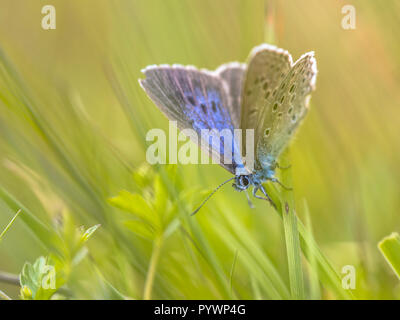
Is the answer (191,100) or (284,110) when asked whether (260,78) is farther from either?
(191,100)

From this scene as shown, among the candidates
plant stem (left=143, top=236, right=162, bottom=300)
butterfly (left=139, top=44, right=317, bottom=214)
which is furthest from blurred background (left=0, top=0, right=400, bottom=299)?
butterfly (left=139, top=44, right=317, bottom=214)

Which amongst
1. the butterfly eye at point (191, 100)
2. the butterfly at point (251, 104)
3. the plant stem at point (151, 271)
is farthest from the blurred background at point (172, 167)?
the butterfly eye at point (191, 100)

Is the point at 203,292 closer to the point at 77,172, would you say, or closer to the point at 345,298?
the point at 345,298

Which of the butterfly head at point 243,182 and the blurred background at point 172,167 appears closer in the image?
the blurred background at point 172,167

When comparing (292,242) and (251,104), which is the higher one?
(251,104)

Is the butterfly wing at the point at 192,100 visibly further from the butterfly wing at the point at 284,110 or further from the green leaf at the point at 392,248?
the green leaf at the point at 392,248

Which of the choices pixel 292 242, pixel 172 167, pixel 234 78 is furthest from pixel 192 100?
pixel 292 242
